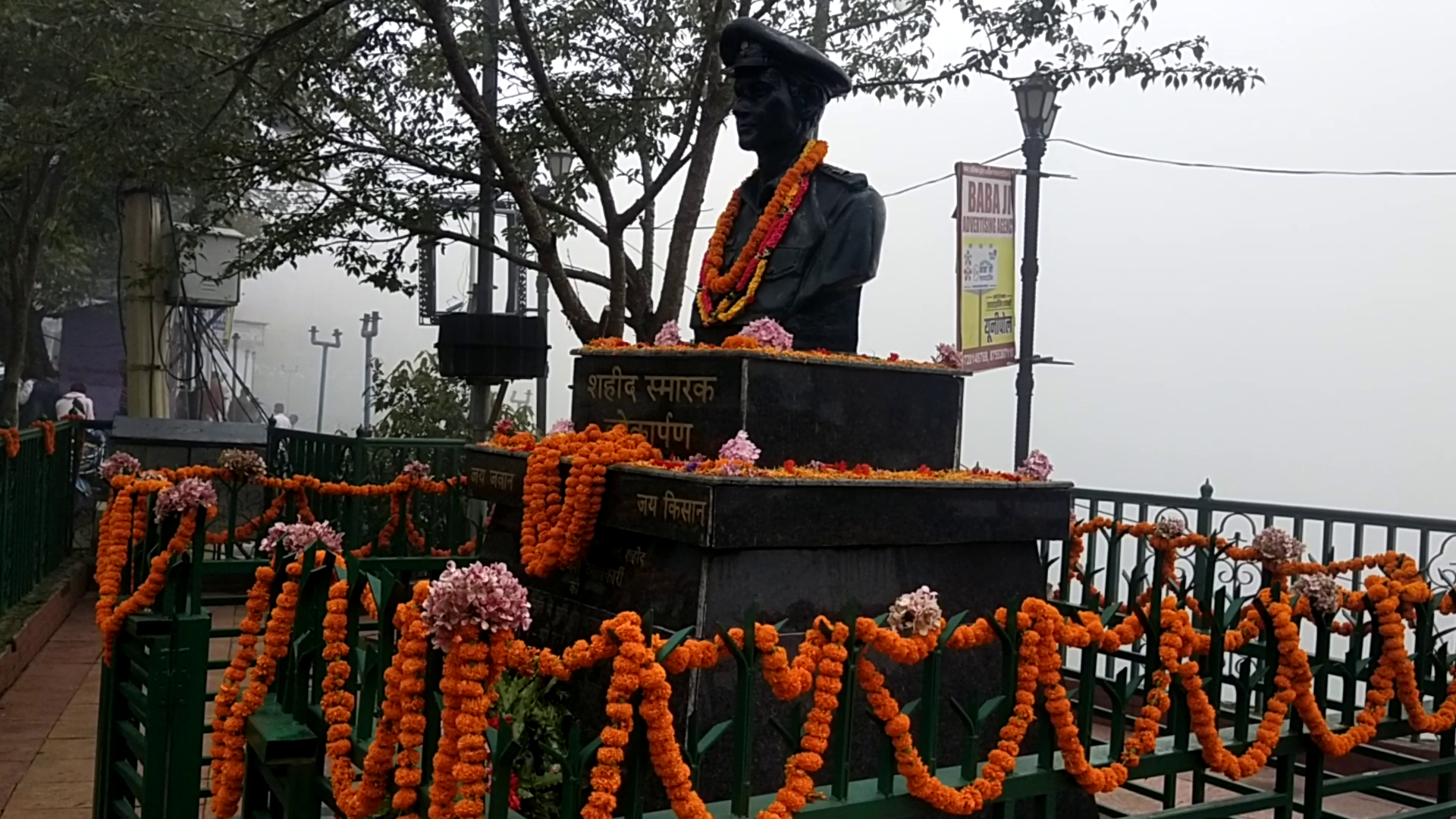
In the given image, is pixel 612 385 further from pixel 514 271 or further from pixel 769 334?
pixel 514 271

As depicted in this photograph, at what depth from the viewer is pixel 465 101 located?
8.66 m

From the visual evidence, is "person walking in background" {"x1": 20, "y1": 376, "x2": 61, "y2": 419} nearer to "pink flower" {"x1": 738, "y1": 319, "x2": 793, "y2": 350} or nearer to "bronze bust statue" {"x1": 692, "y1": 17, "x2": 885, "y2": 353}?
"bronze bust statue" {"x1": 692, "y1": 17, "x2": 885, "y2": 353}

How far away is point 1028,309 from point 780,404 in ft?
16.2

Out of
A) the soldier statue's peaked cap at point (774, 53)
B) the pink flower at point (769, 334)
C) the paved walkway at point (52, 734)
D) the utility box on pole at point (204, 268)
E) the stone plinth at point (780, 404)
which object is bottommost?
the paved walkway at point (52, 734)

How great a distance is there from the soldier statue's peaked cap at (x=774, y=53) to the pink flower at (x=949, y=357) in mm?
1197

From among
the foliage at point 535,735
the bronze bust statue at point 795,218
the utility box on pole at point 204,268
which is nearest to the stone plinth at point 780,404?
the bronze bust statue at point 795,218

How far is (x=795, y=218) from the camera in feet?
17.2

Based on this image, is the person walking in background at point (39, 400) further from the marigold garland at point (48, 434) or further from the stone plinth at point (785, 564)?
the stone plinth at point (785, 564)

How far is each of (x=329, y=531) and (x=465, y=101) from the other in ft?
17.9

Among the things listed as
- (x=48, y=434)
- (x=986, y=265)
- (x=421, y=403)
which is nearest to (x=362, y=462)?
(x=48, y=434)

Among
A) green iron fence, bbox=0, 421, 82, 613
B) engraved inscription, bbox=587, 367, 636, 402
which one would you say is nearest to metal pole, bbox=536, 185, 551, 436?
green iron fence, bbox=0, 421, 82, 613

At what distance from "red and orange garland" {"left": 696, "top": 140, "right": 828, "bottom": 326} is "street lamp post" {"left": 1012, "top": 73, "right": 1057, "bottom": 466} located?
4040mm

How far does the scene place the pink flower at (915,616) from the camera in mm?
2572

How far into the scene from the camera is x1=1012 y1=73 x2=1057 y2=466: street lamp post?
8922mm
